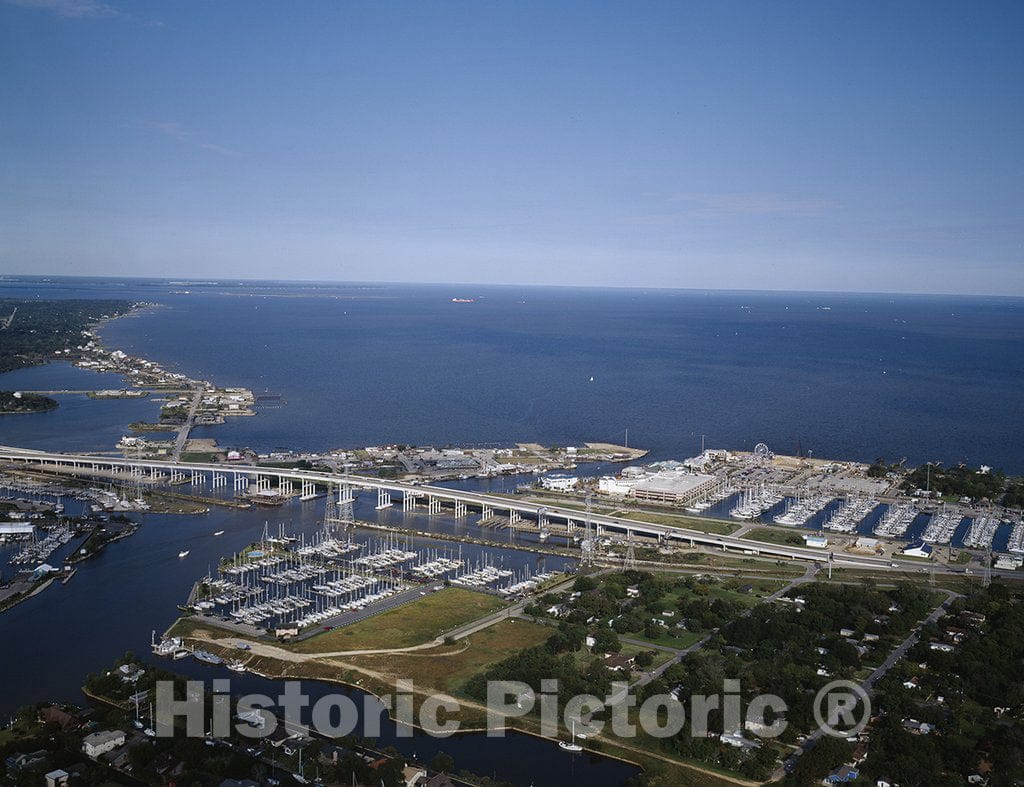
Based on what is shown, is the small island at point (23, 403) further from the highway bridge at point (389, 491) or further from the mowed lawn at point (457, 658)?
the mowed lawn at point (457, 658)

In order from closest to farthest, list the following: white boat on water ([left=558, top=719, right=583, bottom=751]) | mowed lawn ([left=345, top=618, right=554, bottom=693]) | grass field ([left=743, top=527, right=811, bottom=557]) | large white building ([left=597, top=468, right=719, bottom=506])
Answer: white boat on water ([left=558, top=719, right=583, bottom=751]) < mowed lawn ([left=345, top=618, right=554, bottom=693]) < grass field ([left=743, top=527, right=811, bottom=557]) < large white building ([left=597, top=468, right=719, bottom=506])

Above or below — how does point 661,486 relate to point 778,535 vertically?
above

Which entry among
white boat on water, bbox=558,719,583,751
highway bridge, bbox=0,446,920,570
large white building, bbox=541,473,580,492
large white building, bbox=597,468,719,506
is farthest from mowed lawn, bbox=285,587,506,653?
large white building, bbox=597,468,719,506

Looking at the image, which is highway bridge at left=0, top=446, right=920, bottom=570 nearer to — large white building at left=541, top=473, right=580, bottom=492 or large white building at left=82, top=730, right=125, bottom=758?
large white building at left=541, top=473, right=580, bottom=492

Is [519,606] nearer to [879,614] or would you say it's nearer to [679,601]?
[679,601]

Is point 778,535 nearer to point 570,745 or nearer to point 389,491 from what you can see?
point 389,491

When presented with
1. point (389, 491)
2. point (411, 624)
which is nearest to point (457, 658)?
point (411, 624)
